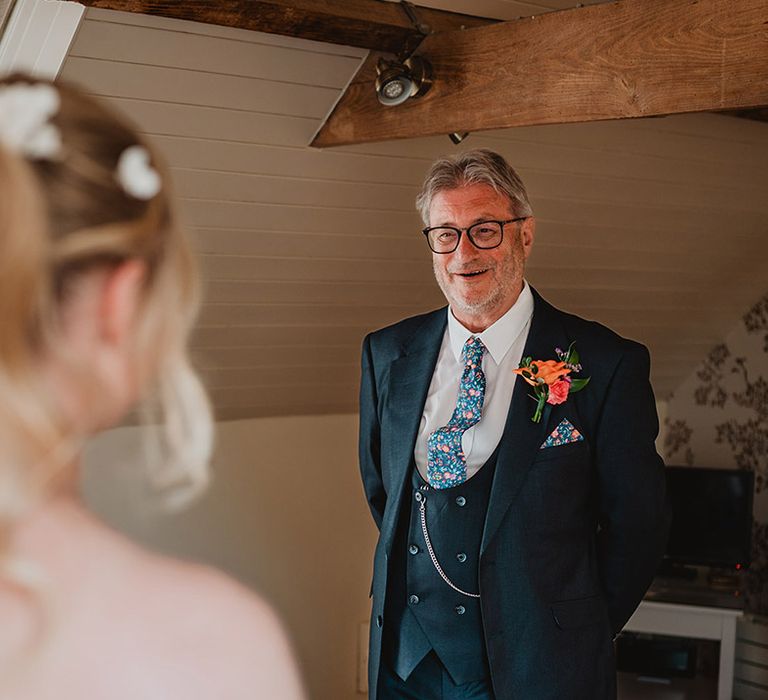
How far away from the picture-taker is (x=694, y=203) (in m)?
3.88

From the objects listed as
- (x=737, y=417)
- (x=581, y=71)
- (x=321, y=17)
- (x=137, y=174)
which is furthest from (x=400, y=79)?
(x=737, y=417)

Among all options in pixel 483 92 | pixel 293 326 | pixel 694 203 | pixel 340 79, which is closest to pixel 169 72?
pixel 340 79

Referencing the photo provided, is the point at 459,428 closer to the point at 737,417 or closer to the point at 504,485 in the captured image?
the point at 504,485

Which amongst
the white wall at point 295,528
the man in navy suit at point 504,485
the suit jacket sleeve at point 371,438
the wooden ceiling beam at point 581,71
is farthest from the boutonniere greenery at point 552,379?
the white wall at point 295,528

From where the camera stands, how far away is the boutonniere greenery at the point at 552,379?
2.18 metres

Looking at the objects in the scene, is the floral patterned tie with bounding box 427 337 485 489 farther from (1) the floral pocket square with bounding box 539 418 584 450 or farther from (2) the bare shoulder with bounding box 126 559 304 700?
(2) the bare shoulder with bounding box 126 559 304 700

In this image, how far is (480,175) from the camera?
2.31 meters

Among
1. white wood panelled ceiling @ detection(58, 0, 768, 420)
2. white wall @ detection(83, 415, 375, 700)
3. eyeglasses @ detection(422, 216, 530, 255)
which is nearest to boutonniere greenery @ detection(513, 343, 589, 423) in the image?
eyeglasses @ detection(422, 216, 530, 255)

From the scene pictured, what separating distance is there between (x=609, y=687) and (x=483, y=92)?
54.6 inches

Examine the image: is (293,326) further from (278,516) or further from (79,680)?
(79,680)

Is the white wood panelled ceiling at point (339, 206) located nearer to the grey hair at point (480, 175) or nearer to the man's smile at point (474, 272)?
the grey hair at point (480, 175)

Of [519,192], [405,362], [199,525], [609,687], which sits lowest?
[609,687]

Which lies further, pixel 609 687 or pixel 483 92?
pixel 483 92

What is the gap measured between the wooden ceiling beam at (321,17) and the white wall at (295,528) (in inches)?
66.3
